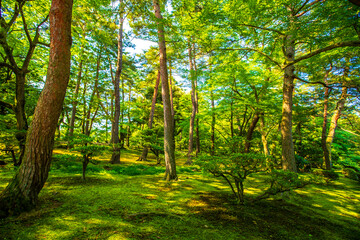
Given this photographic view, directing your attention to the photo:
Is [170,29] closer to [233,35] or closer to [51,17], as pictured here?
[233,35]

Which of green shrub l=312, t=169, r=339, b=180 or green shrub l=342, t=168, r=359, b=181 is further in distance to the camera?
green shrub l=342, t=168, r=359, b=181

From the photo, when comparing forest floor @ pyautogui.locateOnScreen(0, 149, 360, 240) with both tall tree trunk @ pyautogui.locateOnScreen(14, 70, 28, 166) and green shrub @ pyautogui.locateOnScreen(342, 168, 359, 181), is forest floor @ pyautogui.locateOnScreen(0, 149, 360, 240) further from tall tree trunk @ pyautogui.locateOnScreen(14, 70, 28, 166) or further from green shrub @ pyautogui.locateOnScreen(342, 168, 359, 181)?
green shrub @ pyautogui.locateOnScreen(342, 168, 359, 181)

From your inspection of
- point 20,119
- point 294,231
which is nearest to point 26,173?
point 20,119

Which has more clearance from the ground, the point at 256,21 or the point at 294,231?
the point at 256,21

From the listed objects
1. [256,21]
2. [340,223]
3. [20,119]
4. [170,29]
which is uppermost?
[170,29]

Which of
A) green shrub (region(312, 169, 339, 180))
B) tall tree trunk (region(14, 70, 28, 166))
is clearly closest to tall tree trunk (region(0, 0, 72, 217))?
tall tree trunk (region(14, 70, 28, 166))

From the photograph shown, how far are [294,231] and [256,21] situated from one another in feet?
18.0

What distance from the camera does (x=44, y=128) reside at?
2.62m

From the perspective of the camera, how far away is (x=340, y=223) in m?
3.30

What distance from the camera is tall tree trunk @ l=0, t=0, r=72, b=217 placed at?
7.84 ft

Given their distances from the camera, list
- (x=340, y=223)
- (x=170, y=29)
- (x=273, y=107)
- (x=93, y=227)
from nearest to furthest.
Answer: (x=93, y=227)
(x=340, y=223)
(x=170, y=29)
(x=273, y=107)

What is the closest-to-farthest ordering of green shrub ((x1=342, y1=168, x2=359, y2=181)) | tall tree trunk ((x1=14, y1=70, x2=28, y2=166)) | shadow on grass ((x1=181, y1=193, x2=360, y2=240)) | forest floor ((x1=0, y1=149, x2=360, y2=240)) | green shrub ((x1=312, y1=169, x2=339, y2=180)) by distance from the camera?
forest floor ((x1=0, y1=149, x2=360, y2=240)) < shadow on grass ((x1=181, y1=193, x2=360, y2=240)) < tall tree trunk ((x1=14, y1=70, x2=28, y2=166)) < green shrub ((x1=312, y1=169, x2=339, y2=180)) < green shrub ((x1=342, y1=168, x2=359, y2=181))

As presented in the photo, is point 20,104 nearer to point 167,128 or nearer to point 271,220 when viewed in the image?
point 167,128

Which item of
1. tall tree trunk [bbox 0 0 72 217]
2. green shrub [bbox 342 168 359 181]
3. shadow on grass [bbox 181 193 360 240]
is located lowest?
green shrub [bbox 342 168 359 181]
